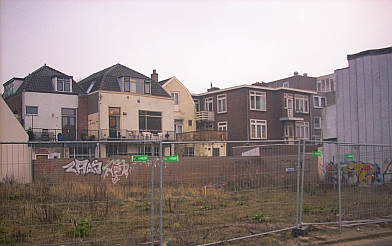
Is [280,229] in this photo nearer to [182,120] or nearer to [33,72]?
[33,72]

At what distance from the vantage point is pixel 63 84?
3709 cm

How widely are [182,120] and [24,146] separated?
130ft

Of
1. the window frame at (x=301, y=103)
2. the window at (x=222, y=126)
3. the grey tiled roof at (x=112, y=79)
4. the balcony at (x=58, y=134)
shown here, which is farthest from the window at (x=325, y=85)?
the balcony at (x=58, y=134)

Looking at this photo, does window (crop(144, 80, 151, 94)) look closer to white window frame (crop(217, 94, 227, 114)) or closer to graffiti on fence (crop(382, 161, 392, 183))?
white window frame (crop(217, 94, 227, 114))

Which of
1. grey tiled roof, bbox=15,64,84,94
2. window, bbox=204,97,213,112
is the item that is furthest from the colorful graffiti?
window, bbox=204,97,213,112

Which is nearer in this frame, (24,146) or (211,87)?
(24,146)

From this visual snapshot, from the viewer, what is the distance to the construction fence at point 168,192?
21.0ft

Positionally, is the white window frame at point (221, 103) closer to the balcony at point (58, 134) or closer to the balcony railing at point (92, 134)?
the balcony railing at point (92, 134)

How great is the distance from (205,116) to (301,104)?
12673 mm

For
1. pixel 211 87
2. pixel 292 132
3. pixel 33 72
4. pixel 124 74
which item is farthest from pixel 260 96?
pixel 33 72

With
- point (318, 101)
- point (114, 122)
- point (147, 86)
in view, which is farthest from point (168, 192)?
point (318, 101)

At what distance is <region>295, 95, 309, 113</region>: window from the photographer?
50062 mm

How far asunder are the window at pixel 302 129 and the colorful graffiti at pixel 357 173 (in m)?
38.6

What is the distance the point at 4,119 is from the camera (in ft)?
79.5
